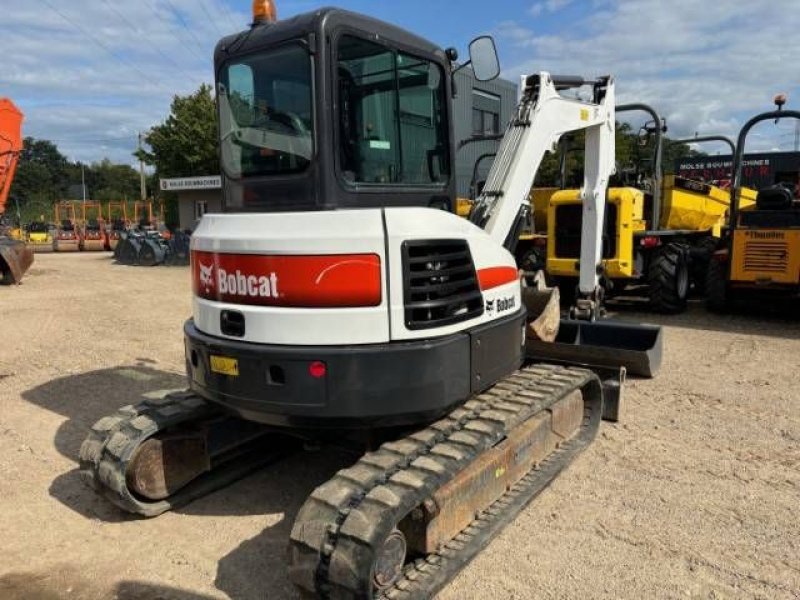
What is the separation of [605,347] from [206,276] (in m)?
4.27

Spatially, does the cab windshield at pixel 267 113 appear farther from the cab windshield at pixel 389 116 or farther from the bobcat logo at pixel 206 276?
the bobcat logo at pixel 206 276

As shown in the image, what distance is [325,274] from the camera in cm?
313

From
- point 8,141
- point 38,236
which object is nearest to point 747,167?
point 8,141

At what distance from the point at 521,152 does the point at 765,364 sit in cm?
429

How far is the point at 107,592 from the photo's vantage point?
125 inches

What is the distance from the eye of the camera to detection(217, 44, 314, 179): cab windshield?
10.8 feet

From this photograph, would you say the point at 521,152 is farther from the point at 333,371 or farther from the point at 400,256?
the point at 333,371

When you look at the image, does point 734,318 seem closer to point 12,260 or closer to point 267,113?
point 267,113

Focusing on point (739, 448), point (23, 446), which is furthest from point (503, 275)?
point (23, 446)

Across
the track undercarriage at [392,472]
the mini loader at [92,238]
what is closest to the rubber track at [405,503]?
the track undercarriage at [392,472]

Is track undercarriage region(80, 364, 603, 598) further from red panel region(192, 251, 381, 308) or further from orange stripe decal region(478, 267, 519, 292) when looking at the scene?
red panel region(192, 251, 381, 308)

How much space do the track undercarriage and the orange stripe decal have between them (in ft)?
2.35

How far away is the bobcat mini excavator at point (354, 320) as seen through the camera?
3.12 meters

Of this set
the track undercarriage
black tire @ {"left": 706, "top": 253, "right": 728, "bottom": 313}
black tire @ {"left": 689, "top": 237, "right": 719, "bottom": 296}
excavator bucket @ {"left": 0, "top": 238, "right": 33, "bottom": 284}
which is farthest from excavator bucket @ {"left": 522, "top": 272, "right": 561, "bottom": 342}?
excavator bucket @ {"left": 0, "top": 238, "right": 33, "bottom": 284}
